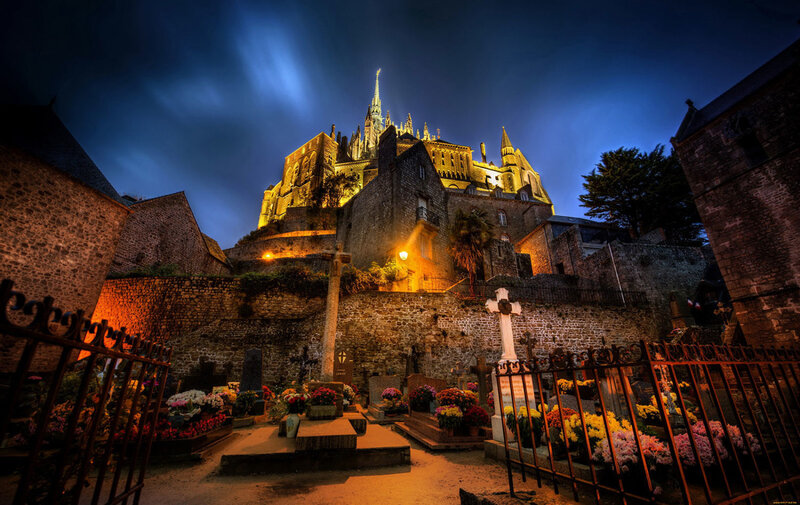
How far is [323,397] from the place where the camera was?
7.16 meters

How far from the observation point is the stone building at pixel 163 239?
16.9 meters

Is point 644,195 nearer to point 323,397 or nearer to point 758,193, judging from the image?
point 758,193

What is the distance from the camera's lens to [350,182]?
37.1 m

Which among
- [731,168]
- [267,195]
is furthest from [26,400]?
[267,195]

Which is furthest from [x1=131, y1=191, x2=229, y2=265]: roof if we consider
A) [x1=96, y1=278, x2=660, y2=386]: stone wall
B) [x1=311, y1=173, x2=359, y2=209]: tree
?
[x1=311, y1=173, x2=359, y2=209]: tree

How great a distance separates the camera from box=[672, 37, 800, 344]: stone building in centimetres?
1103

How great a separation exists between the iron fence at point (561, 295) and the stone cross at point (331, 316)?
729 cm

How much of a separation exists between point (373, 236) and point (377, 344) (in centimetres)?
942

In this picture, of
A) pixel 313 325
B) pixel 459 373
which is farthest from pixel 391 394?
pixel 313 325

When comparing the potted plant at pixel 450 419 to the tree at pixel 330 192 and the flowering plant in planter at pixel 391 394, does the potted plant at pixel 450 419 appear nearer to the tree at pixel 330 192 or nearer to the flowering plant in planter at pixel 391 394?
the flowering plant in planter at pixel 391 394

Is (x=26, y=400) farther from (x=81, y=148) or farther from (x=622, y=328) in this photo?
(x=622, y=328)

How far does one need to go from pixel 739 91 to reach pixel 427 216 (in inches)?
647

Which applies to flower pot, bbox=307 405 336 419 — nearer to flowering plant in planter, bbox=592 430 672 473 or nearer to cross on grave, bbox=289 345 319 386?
flowering plant in planter, bbox=592 430 672 473

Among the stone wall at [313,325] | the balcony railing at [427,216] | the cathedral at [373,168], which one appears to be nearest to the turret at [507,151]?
the cathedral at [373,168]
